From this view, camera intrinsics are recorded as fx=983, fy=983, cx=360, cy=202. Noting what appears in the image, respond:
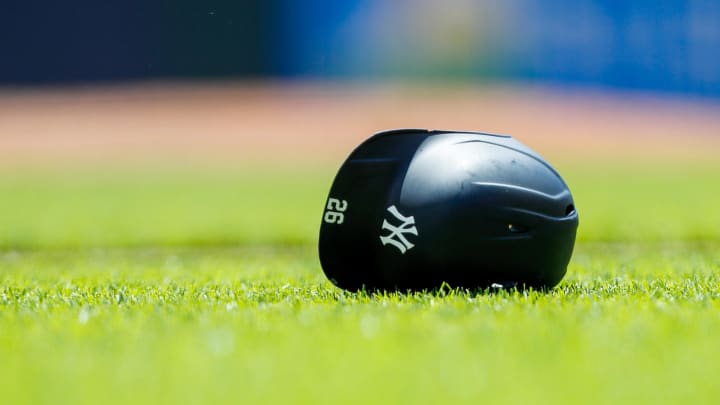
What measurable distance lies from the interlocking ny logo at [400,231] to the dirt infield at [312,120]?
729 inches

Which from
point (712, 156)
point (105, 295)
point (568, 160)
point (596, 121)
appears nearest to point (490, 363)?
point (105, 295)

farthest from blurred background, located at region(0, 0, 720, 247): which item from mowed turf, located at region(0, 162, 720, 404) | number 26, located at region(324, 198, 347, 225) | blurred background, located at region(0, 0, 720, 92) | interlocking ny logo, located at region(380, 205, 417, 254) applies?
interlocking ny logo, located at region(380, 205, 417, 254)

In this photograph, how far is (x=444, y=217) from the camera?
13.7 feet

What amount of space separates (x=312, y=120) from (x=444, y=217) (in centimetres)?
2350

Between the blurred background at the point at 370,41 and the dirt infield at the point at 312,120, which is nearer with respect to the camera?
the dirt infield at the point at 312,120

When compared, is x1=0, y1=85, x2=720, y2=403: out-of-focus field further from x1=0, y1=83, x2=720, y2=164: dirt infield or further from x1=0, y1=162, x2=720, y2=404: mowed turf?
x1=0, y1=83, x2=720, y2=164: dirt infield

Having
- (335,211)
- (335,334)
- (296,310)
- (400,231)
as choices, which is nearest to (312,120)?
(335,211)

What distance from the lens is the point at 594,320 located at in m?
3.58

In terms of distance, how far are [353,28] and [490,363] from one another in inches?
1019

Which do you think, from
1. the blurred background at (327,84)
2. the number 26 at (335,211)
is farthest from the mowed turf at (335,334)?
the blurred background at (327,84)

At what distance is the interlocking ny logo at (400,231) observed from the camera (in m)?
4.18

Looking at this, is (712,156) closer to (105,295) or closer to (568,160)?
(568,160)

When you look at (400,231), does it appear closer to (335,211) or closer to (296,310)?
(335,211)

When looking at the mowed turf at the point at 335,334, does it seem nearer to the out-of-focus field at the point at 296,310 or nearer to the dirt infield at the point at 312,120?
the out-of-focus field at the point at 296,310
